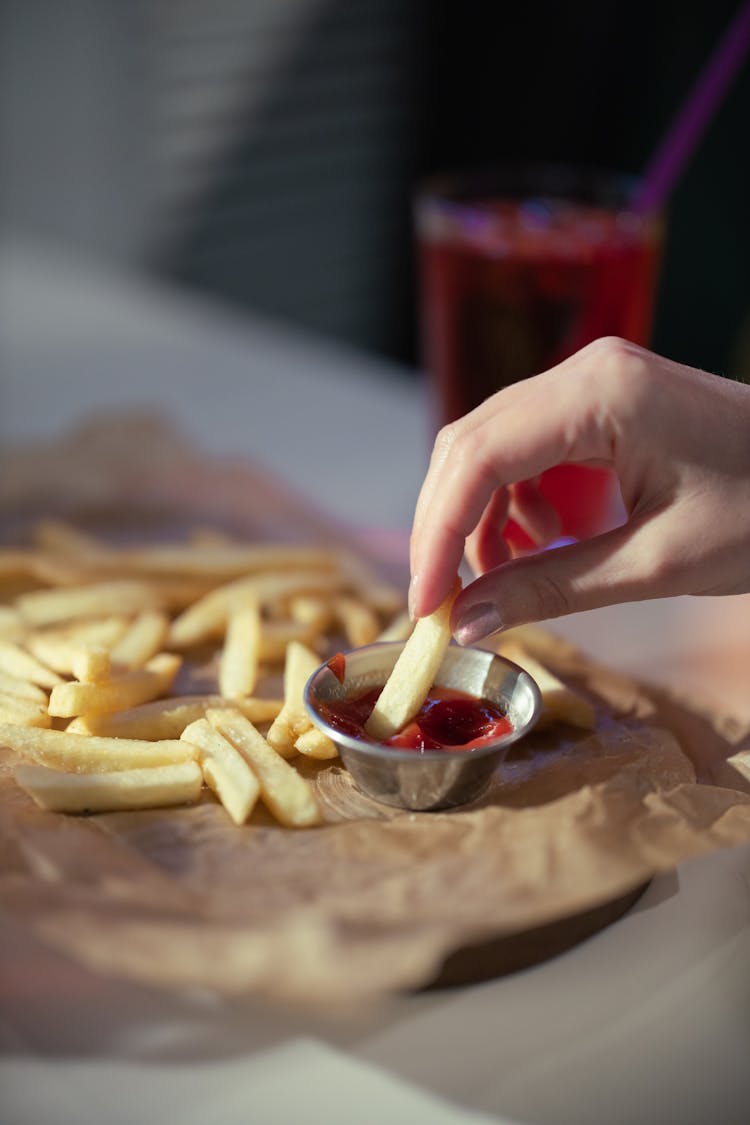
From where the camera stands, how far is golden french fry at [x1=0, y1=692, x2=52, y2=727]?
147 cm

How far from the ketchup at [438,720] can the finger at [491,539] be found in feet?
0.64

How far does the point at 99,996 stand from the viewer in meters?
1.17

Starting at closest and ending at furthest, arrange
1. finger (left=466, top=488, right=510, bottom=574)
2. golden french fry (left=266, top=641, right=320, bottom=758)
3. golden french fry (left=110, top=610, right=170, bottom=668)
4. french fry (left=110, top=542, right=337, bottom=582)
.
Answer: golden french fry (left=266, top=641, right=320, bottom=758)
finger (left=466, top=488, right=510, bottom=574)
golden french fry (left=110, top=610, right=170, bottom=668)
french fry (left=110, top=542, right=337, bottom=582)

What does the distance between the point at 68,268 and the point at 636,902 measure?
312 centimetres

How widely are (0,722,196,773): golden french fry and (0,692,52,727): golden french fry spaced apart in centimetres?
4

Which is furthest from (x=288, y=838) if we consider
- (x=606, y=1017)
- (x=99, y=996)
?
(x=606, y=1017)

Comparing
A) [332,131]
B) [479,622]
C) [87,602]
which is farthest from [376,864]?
[332,131]

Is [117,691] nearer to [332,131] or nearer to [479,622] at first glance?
[479,622]

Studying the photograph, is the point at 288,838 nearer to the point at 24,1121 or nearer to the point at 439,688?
the point at 439,688

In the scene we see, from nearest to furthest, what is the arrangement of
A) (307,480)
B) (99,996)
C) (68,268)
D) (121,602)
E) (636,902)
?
1. (99,996)
2. (636,902)
3. (121,602)
4. (307,480)
5. (68,268)

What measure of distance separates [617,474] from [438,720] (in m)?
0.37

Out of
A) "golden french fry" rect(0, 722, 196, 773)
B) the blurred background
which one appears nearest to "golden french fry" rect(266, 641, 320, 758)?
"golden french fry" rect(0, 722, 196, 773)

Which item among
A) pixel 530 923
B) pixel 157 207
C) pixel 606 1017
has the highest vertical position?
pixel 530 923

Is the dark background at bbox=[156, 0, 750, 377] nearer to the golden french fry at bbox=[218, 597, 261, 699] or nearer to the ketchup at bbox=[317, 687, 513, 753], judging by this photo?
the golden french fry at bbox=[218, 597, 261, 699]
